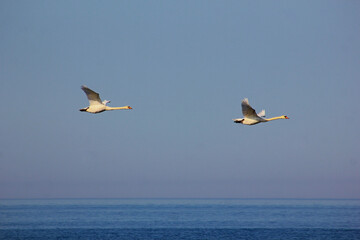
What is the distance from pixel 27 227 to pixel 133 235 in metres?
30.0

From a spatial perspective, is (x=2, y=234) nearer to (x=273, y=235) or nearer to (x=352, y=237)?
(x=273, y=235)

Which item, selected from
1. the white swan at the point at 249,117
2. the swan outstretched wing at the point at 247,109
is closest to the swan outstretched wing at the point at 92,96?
the white swan at the point at 249,117

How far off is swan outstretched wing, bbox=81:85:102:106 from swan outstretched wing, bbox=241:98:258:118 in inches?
493

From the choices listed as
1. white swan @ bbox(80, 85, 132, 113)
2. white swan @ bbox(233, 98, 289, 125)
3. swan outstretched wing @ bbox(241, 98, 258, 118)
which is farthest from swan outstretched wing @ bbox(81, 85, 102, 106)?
swan outstretched wing @ bbox(241, 98, 258, 118)

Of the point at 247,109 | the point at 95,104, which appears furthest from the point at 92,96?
the point at 247,109

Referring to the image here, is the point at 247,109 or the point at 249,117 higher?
the point at 247,109

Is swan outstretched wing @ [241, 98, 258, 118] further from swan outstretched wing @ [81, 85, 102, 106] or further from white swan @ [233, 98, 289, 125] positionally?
swan outstretched wing @ [81, 85, 102, 106]

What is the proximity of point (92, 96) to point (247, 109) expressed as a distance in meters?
13.4

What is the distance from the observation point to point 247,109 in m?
45.1

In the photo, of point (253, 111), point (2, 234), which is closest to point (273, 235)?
point (2, 234)

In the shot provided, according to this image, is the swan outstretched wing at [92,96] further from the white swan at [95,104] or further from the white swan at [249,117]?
the white swan at [249,117]

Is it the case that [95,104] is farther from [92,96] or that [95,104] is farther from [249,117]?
[249,117]

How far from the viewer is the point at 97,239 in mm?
99438

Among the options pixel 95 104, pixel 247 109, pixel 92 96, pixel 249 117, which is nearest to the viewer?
pixel 247 109
